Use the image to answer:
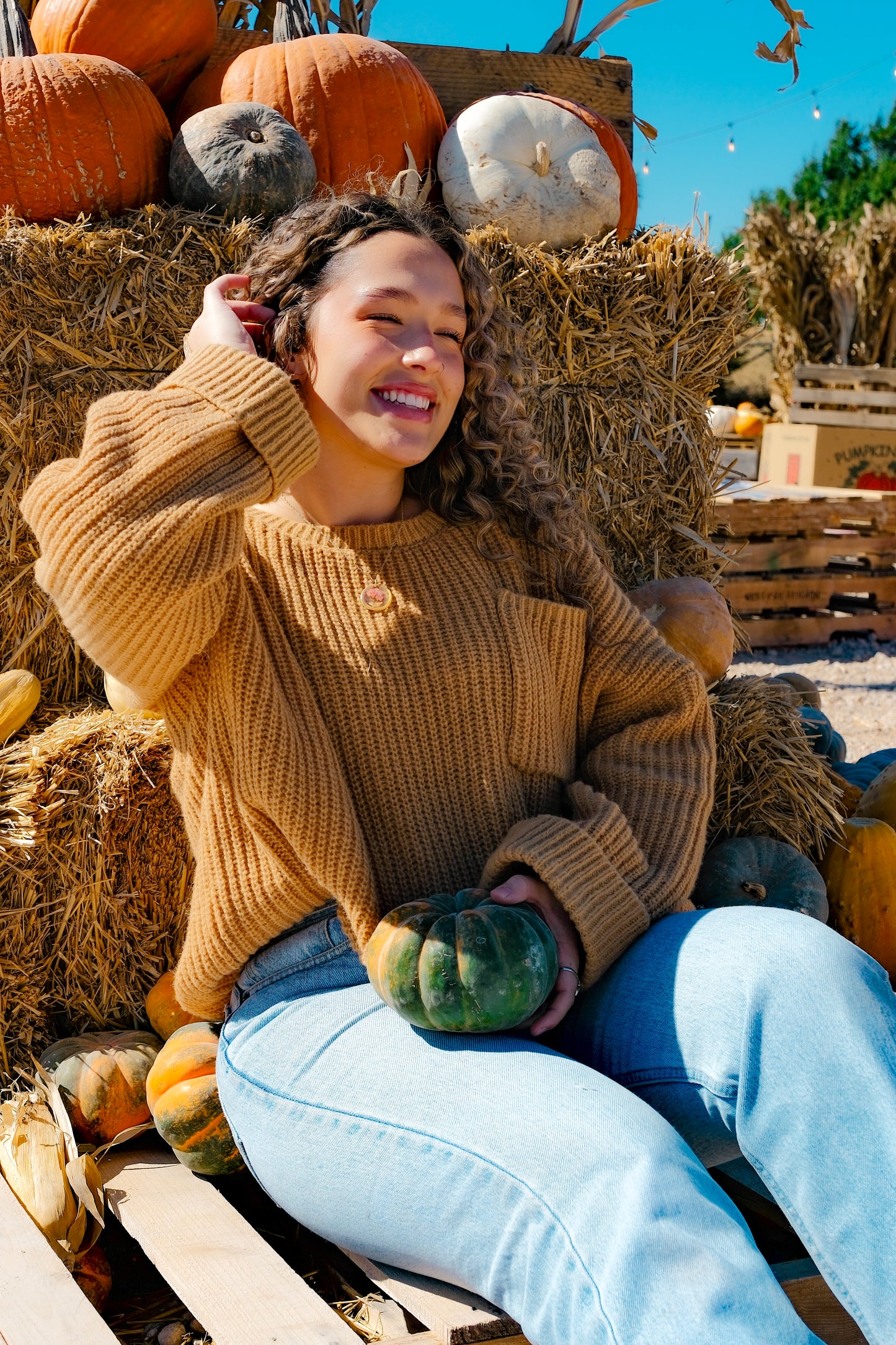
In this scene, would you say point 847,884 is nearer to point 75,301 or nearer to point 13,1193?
point 13,1193

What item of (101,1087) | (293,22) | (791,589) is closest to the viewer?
(101,1087)

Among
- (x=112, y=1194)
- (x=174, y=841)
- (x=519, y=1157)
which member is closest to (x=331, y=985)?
(x=519, y=1157)

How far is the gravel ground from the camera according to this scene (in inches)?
203

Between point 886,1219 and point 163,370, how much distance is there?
7.56 ft

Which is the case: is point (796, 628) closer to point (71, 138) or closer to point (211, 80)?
point (211, 80)

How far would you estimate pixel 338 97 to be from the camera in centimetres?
304

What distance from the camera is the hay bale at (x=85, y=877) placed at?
237 centimetres

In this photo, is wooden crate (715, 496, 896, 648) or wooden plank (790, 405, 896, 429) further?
wooden plank (790, 405, 896, 429)

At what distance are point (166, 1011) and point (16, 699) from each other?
77cm

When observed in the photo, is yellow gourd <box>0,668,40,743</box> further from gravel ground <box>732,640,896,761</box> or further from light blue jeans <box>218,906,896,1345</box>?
gravel ground <box>732,640,896,761</box>

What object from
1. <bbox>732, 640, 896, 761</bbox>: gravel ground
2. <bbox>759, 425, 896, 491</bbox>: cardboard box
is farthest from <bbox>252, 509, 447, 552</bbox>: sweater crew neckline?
<bbox>759, 425, 896, 491</bbox>: cardboard box

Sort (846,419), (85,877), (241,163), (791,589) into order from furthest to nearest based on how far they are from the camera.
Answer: (846,419), (791,589), (241,163), (85,877)

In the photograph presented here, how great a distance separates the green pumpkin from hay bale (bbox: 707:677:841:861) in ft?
4.67

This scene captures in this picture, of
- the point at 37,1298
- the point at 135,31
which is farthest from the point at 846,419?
the point at 37,1298
